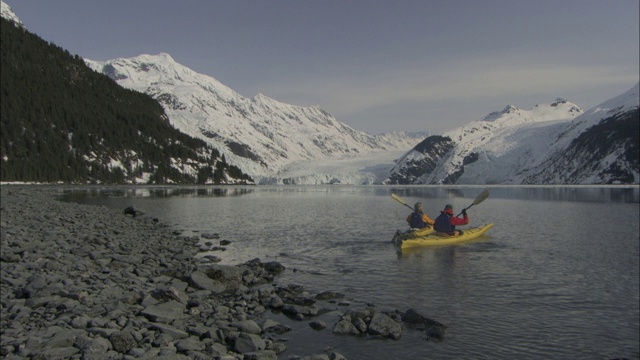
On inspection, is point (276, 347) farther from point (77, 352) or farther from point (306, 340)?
point (77, 352)

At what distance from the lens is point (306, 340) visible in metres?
14.0

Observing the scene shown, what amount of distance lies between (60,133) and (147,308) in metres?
166

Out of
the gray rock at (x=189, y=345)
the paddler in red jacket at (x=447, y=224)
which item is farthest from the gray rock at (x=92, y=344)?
the paddler in red jacket at (x=447, y=224)

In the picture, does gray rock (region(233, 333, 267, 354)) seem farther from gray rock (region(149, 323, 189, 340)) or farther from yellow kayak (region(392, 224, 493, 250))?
yellow kayak (region(392, 224, 493, 250))

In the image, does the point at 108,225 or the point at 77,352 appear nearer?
the point at 77,352

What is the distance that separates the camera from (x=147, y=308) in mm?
14062

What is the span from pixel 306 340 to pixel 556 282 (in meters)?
14.3

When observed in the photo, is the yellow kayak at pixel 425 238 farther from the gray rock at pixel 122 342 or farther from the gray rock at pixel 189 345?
the gray rock at pixel 122 342

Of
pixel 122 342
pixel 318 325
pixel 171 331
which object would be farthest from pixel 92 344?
pixel 318 325

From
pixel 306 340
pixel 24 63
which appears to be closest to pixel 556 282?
pixel 306 340

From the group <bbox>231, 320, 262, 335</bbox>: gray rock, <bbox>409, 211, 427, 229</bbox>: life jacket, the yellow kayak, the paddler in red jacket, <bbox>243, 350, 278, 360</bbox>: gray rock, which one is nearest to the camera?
<bbox>243, 350, 278, 360</bbox>: gray rock

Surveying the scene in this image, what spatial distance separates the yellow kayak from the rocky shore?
11.7m

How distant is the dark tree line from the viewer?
14075 centimetres

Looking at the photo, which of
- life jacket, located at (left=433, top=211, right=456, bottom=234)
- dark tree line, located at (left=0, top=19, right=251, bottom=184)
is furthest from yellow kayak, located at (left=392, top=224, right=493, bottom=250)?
dark tree line, located at (left=0, top=19, right=251, bottom=184)
